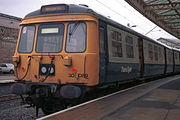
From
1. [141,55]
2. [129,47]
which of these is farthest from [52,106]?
[141,55]

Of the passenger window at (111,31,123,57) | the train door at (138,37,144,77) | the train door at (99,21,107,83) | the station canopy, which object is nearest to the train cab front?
the train door at (99,21,107,83)

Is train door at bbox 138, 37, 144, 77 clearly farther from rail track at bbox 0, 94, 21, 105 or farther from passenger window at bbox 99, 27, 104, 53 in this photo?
rail track at bbox 0, 94, 21, 105

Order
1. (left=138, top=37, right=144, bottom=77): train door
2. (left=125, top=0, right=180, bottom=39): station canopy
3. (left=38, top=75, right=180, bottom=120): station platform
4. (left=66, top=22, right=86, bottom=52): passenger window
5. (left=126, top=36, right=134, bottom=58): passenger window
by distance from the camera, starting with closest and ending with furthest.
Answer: (left=38, top=75, right=180, bottom=120): station platform, (left=66, top=22, right=86, bottom=52): passenger window, (left=126, top=36, right=134, bottom=58): passenger window, (left=138, top=37, right=144, bottom=77): train door, (left=125, top=0, right=180, bottom=39): station canopy

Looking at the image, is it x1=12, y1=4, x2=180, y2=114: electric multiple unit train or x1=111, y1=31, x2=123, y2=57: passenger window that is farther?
x1=111, y1=31, x2=123, y2=57: passenger window

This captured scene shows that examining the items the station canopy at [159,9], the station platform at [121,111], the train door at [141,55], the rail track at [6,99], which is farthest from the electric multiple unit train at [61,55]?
the station canopy at [159,9]

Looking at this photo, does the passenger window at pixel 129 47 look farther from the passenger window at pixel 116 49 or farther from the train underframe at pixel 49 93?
the train underframe at pixel 49 93

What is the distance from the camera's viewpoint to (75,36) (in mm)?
6762

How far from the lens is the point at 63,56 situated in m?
6.66

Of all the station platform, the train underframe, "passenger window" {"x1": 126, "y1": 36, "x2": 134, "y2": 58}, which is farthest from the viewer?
"passenger window" {"x1": 126, "y1": 36, "x2": 134, "y2": 58}

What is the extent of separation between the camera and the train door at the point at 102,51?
22.9 feet

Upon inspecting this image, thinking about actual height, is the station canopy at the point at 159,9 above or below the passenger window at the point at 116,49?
above

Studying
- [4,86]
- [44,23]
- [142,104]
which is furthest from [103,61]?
[4,86]

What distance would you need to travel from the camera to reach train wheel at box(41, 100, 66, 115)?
678cm

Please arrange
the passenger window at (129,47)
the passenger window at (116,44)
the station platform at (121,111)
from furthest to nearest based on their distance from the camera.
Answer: the passenger window at (129,47)
the passenger window at (116,44)
the station platform at (121,111)
